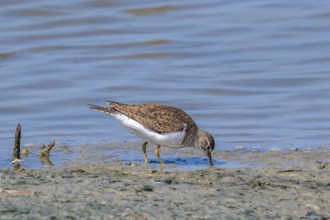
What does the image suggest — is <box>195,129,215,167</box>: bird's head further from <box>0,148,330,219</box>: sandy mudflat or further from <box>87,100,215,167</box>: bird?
<box>0,148,330,219</box>: sandy mudflat

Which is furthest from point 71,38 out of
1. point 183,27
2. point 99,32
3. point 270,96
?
point 270,96

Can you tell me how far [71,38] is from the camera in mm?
17078

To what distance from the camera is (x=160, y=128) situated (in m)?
10.1

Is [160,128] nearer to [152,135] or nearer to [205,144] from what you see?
[152,135]

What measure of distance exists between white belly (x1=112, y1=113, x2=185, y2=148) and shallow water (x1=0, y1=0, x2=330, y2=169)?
86 centimetres

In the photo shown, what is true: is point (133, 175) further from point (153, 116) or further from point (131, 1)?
point (131, 1)

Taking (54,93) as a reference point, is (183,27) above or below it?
above

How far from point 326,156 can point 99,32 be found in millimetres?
8308

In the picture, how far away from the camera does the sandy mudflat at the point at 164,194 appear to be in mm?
6195

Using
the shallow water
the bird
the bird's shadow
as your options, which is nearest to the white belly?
the bird

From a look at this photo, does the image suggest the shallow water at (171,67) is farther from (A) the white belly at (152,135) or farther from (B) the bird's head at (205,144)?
(A) the white belly at (152,135)

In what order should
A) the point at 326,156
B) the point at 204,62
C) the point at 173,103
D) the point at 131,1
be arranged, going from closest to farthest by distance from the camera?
1. the point at 326,156
2. the point at 173,103
3. the point at 204,62
4. the point at 131,1

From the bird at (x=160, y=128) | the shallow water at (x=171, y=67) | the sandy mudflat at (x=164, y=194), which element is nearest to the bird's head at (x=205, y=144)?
the bird at (x=160, y=128)

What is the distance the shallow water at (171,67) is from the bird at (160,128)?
29.7 inches
